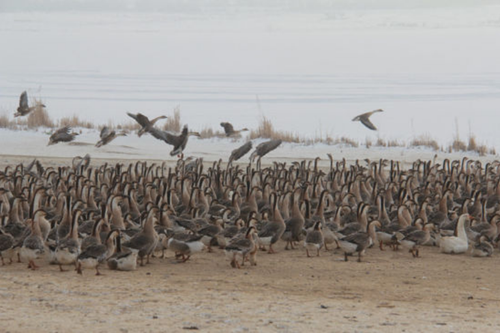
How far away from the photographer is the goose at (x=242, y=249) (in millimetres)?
11422

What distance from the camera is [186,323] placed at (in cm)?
816

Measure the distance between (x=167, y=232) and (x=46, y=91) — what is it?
40.5 meters

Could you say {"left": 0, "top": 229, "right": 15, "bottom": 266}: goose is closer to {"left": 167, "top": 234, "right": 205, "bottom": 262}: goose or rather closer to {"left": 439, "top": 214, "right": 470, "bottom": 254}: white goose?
{"left": 167, "top": 234, "right": 205, "bottom": 262}: goose

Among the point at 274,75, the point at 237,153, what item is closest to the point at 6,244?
the point at 237,153

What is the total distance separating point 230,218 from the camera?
1451 centimetres

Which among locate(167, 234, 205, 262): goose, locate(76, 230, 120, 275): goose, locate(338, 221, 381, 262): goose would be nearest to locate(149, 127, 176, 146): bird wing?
locate(167, 234, 205, 262): goose

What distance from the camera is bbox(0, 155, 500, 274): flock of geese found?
11.5m

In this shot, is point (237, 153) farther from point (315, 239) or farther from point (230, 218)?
point (315, 239)

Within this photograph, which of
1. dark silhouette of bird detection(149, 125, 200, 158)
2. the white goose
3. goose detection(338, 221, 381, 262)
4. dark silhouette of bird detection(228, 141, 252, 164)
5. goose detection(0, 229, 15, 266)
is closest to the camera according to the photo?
goose detection(0, 229, 15, 266)

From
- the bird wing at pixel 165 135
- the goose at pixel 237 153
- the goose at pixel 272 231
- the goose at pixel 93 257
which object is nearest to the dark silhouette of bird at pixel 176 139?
the bird wing at pixel 165 135

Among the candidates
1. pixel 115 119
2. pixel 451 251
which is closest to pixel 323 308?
pixel 451 251

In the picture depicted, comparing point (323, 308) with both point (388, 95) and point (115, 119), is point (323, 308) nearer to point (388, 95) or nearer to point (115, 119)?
point (115, 119)

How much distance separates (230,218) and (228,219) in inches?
2.3

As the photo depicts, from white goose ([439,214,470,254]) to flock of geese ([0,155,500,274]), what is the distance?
2 cm
